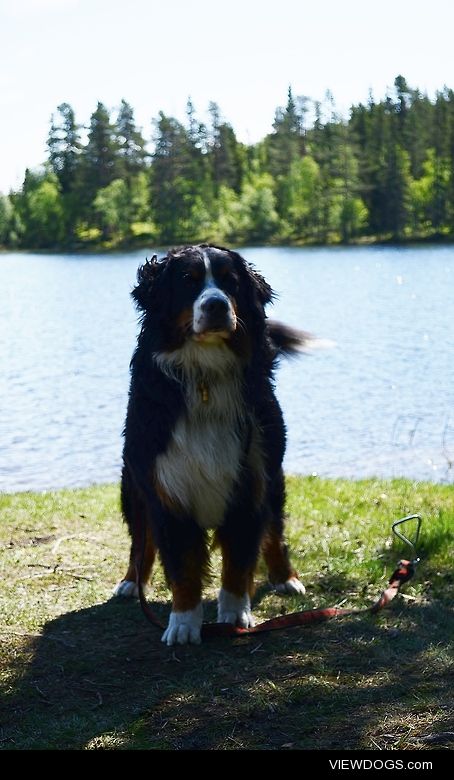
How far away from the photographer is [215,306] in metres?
4.32

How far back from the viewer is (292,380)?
1912 cm

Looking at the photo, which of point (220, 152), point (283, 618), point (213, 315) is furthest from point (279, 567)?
point (220, 152)

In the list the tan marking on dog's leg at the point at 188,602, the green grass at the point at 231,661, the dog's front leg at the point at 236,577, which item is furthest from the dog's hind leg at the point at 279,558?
the tan marking on dog's leg at the point at 188,602

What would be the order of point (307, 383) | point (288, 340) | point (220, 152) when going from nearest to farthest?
point (288, 340)
point (307, 383)
point (220, 152)

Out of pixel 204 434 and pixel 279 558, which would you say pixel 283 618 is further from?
pixel 204 434

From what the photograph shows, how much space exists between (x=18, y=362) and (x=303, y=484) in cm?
1575

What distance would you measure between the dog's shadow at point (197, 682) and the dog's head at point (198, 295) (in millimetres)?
1470

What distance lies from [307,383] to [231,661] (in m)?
14.5

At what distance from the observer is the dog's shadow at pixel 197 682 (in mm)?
3695

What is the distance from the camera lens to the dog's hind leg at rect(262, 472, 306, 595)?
5516 mm

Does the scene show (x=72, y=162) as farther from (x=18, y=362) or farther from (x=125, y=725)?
(x=125, y=725)

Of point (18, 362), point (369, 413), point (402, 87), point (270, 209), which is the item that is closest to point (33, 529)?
point (369, 413)

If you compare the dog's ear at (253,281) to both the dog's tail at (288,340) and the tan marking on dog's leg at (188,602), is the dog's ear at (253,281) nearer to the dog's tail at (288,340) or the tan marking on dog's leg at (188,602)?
the dog's tail at (288,340)

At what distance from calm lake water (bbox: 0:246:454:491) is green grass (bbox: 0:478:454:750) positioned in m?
1.58
